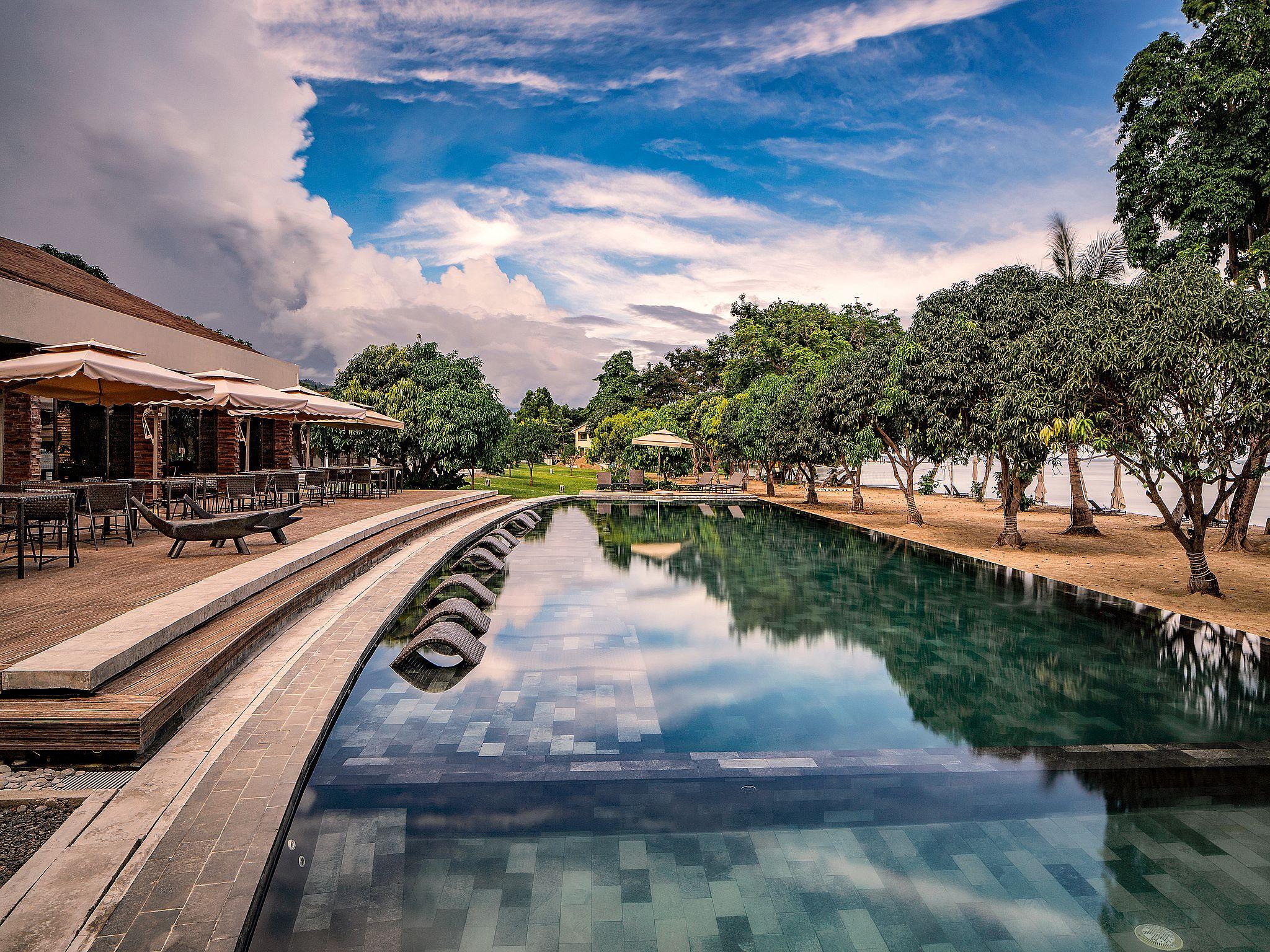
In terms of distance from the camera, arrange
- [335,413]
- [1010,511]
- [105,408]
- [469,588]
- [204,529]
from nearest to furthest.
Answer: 1. [204,529]
2. [469,588]
3. [105,408]
4. [335,413]
5. [1010,511]

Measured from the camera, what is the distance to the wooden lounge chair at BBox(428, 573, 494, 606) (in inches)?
338

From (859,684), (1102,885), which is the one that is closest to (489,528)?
(859,684)

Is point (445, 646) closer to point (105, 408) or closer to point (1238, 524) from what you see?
point (105, 408)

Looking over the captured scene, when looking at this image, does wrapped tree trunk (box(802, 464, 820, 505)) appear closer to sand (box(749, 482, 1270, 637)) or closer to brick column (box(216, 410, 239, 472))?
sand (box(749, 482, 1270, 637))

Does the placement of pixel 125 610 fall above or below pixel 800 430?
below

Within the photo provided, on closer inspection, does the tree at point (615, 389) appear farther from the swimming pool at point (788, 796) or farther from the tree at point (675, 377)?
the swimming pool at point (788, 796)

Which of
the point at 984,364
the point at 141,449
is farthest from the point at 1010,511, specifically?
the point at 141,449

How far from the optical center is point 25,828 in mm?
3023

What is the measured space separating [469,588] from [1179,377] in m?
10.2

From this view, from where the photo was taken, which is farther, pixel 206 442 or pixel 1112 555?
pixel 206 442

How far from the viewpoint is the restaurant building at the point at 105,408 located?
508 inches

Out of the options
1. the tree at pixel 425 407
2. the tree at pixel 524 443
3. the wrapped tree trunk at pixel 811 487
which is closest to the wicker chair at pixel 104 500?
the tree at pixel 425 407

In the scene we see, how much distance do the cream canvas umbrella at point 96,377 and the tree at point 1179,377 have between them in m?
13.1

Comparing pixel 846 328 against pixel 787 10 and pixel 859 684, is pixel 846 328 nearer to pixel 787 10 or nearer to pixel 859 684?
pixel 787 10
